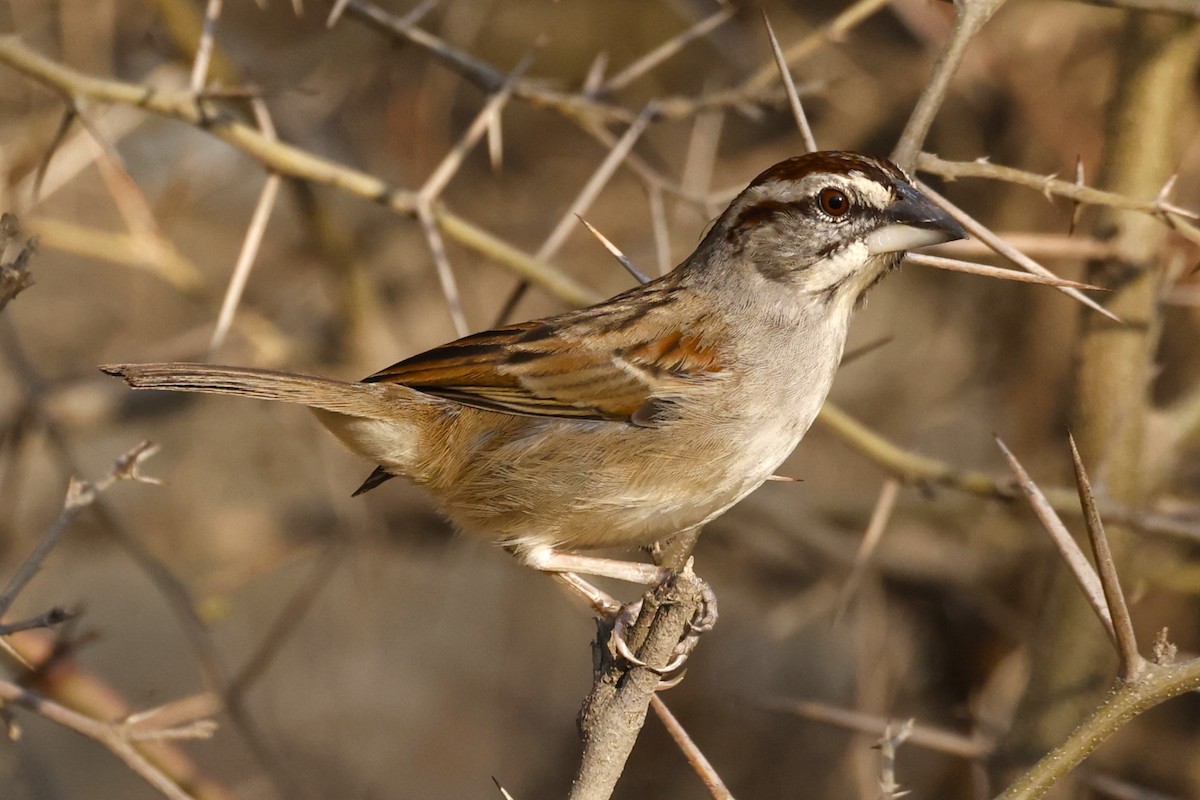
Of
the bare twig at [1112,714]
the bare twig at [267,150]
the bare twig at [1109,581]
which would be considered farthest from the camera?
the bare twig at [267,150]

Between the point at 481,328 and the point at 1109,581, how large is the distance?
15.6 feet

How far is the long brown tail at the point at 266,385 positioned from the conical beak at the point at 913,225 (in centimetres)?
136

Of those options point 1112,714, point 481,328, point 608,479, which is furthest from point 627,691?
point 481,328

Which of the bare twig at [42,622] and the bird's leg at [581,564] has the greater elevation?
the bird's leg at [581,564]

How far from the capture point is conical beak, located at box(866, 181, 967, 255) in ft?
9.52

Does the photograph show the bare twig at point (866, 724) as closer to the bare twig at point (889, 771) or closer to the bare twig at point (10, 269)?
the bare twig at point (889, 771)

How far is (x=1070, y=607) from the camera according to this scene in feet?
13.3

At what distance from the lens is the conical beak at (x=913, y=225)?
2.90 metres

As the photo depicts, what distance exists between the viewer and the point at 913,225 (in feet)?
9.78

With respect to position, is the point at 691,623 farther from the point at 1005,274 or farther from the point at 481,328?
the point at 481,328

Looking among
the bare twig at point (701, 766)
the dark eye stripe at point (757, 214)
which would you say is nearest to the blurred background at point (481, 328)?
the dark eye stripe at point (757, 214)

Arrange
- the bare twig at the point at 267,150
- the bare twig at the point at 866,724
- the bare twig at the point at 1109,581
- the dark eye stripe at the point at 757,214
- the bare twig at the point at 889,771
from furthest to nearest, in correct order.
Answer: the bare twig at the point at 267,150
the dark eye stripe at the point at 757,214
the bare twig at the point at 866,724
the bare twig at the point at 889,771
the bare twig at the point at 1109,581

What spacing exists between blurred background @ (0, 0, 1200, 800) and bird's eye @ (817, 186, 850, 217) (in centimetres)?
49

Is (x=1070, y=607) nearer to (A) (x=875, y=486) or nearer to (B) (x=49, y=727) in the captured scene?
(A) (x=875, y=486)
